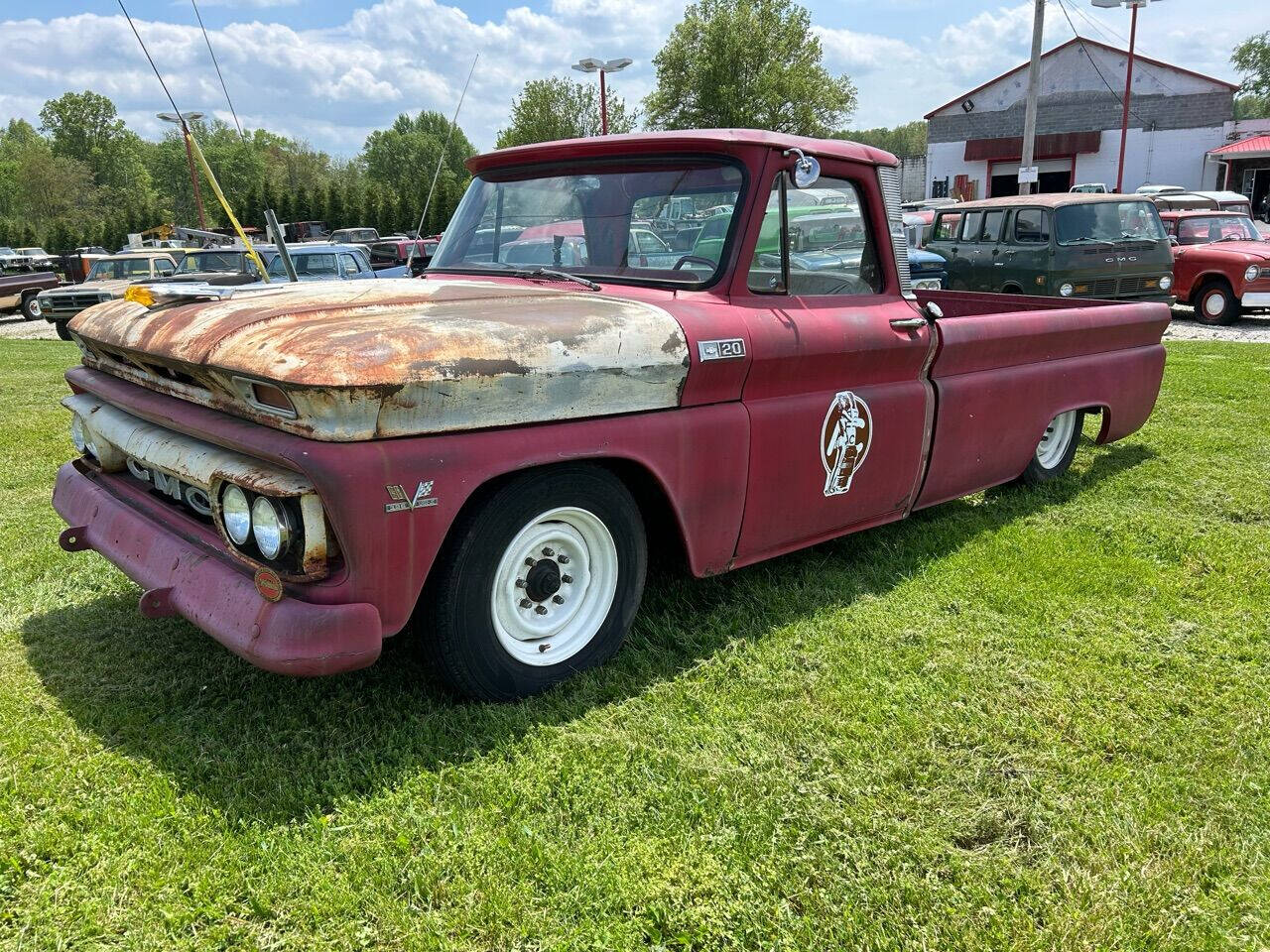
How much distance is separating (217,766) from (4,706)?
83cm

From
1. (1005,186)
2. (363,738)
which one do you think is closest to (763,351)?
(363,738)

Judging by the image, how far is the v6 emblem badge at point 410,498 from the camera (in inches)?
92.4

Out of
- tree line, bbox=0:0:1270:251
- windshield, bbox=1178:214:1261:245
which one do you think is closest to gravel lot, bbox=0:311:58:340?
tree line, bbox=0:0:1270:251

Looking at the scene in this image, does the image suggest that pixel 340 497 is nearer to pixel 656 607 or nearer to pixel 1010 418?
pixel 656 607

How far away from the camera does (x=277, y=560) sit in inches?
96.1

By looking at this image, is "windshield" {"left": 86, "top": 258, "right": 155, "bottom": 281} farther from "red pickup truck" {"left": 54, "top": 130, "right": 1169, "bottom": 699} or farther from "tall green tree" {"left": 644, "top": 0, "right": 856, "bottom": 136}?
"tall green tree" {"left": 644, "top": 0, "right": 856, "bottom": 136}

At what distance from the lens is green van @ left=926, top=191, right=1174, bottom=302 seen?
1162 cm

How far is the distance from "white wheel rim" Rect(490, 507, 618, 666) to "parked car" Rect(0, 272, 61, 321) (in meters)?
20.1

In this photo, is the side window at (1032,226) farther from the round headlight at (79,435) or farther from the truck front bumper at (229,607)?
the truck front bumper at (229,607)

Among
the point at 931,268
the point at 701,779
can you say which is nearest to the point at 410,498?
the point at 701,779

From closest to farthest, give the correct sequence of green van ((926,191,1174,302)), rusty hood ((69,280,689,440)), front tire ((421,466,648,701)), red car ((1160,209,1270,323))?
rusty hood ((69,280,689,440)), front tire ((421,466,648,701)), green van ((926,191,1174,302)), red car ((1160,209,1270,323))

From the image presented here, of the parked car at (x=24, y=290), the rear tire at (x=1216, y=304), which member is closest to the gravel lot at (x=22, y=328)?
the parked car at (x=24, y=290)

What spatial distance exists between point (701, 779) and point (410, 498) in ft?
3.57

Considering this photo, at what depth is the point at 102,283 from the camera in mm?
15016
